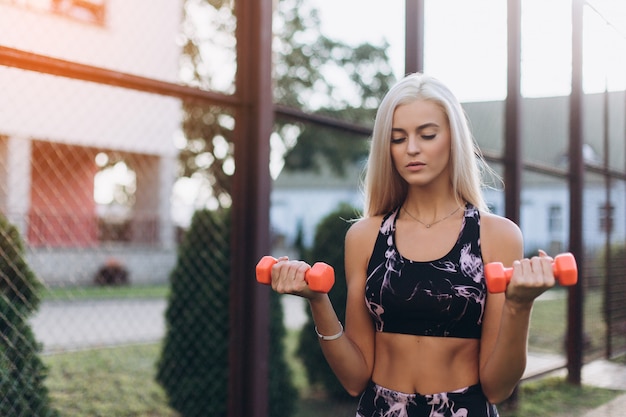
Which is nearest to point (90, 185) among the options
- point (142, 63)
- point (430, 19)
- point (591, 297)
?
point (142, 63)

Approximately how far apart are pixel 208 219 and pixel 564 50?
3002 mm

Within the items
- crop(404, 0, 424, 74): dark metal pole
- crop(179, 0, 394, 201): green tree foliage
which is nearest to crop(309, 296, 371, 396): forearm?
crop(404, 0, 424, 74): dark metal pole

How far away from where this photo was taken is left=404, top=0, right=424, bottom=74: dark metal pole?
131 inches

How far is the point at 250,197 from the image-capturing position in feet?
10.0

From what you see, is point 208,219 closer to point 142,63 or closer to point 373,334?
point 373,334

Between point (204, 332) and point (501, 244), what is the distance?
350cm

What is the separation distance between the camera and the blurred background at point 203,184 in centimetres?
349

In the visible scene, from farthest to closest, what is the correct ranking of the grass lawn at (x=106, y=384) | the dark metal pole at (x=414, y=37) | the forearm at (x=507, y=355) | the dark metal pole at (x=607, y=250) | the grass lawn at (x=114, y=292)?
the grass lawn at (x=114, y=292), the dark metal pole at (x=607, y=250), the grass lawn at (x=106, y=384), the dark metal pole at (x=414, y=37), the forearm at (x=507, y=355)

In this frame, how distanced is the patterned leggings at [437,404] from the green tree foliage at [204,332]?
10.4ft

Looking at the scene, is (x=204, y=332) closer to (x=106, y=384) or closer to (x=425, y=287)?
(x=106, y=384)

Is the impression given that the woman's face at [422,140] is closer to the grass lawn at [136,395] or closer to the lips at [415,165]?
the lips at [415,165]

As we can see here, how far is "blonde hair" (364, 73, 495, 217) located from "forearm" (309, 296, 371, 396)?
14.5 inches

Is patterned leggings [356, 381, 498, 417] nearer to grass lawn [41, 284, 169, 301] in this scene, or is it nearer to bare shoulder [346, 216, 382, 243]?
bare shoulder [346, 216, 382, 243]

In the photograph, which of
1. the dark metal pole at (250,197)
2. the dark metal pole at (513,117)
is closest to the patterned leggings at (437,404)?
the dark metal pole at (250,197)
